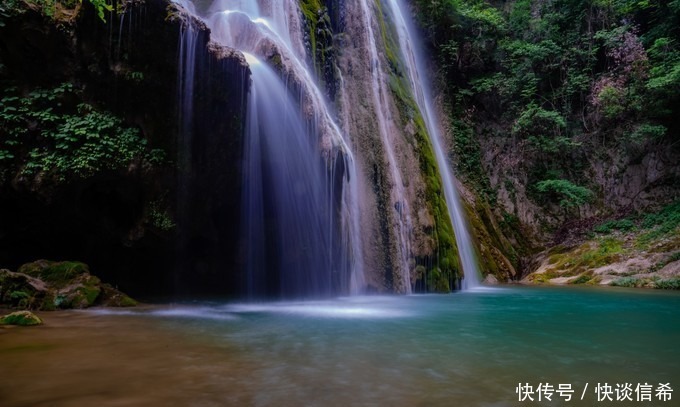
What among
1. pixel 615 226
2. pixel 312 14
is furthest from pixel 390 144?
pixel 615 226

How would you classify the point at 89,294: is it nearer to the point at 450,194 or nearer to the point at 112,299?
the point at 112,299

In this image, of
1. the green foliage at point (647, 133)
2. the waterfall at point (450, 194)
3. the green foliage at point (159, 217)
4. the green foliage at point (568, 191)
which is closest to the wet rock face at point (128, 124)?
the green foliage at point (159, 217)

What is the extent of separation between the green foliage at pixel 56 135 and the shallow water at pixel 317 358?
2779 mm

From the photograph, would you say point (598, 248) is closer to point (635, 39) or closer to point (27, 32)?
point (635, 39)

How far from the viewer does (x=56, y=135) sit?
7.89 m

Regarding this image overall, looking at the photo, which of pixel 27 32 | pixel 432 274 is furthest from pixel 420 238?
pixel 27 32

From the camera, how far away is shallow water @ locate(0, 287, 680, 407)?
2984mm

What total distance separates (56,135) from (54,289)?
271 cm

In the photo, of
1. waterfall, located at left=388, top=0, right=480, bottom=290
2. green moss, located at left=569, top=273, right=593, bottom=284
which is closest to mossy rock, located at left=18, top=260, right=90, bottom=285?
waterfall, located at left=388, top=0, right=480, bottom=290

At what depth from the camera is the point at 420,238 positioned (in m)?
13.0

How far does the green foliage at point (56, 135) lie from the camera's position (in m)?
7.81

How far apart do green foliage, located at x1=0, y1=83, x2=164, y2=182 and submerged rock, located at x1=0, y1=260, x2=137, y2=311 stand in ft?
5.19

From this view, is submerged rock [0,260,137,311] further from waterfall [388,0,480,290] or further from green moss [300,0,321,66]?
waterfall [388,0,480,290]

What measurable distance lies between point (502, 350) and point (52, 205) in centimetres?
792
